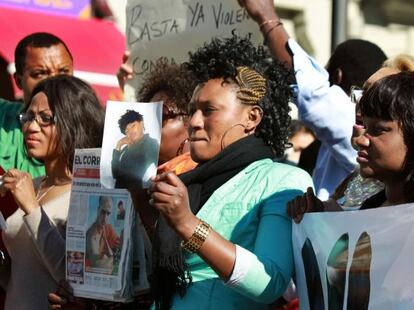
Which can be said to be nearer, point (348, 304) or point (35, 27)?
point (348, 304)

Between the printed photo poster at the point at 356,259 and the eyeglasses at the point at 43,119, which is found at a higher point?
the eyeglasses at the point at 43,119

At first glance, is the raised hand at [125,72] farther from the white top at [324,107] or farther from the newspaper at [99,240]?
the newspaper at [99,240]

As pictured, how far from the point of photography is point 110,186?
129 inches

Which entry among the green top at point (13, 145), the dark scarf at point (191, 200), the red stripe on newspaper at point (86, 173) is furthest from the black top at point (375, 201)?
the green top at point (13, 145)

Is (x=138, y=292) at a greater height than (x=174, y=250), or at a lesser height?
lesser

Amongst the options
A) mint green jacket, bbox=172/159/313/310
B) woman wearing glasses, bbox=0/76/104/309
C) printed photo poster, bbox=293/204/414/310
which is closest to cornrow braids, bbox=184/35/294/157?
mint green jacket, bbox=172/159/313/310

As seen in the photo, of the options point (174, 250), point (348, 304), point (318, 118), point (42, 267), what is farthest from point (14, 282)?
point (348, 304)

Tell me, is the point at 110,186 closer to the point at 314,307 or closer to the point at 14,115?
the point at 314,307

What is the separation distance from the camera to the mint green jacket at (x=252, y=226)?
2953 mm

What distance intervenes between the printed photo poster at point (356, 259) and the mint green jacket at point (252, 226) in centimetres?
6

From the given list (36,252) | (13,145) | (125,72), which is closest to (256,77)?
(36,252)

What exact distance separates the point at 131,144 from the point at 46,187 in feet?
3.12

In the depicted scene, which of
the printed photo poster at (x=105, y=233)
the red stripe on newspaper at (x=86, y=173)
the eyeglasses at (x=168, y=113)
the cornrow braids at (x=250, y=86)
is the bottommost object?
the printed photo poster at (x=105, y=233)

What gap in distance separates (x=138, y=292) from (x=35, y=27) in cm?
649
